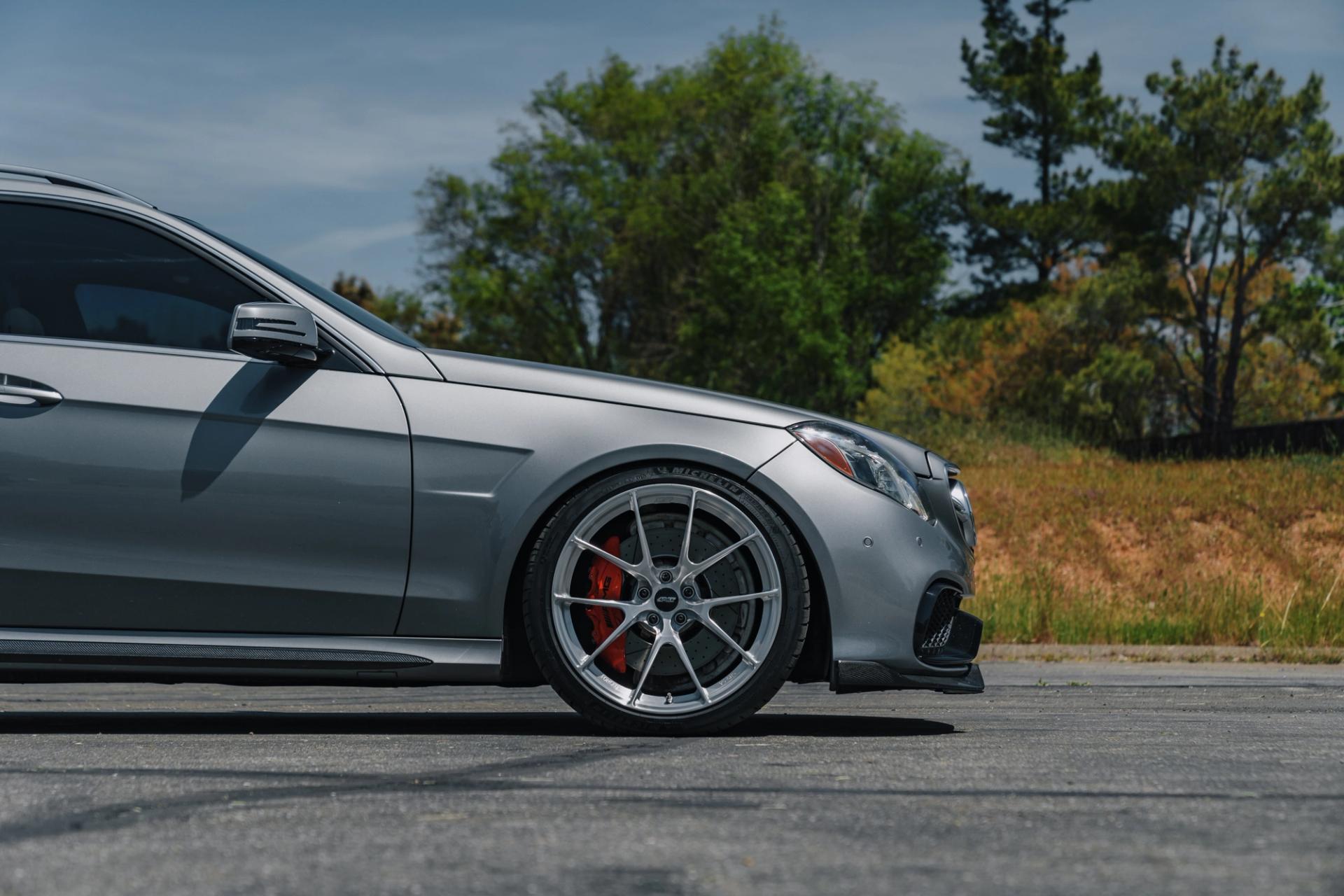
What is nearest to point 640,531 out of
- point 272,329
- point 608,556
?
point 608,556

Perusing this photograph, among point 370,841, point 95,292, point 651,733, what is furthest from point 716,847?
point 95,292

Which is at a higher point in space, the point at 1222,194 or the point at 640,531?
the point at 1222,194

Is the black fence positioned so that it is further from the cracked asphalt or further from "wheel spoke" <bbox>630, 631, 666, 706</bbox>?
"wheel spoke" <bbox>630, 631, 666, 706</bbox>

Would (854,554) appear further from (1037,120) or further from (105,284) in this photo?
(1037,120)

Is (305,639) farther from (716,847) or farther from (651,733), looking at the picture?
(716,847)

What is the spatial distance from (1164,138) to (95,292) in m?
42.3

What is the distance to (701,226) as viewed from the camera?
6241 cm

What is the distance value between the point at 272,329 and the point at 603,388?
1.05 m

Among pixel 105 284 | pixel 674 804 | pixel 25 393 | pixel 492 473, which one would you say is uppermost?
pixel 105 284

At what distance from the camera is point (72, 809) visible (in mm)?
3646

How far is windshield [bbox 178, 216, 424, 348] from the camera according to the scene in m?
5.43

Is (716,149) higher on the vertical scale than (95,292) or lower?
higher

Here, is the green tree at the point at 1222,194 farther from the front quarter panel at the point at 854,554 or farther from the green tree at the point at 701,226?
the front quarter panel at the point at 854,554

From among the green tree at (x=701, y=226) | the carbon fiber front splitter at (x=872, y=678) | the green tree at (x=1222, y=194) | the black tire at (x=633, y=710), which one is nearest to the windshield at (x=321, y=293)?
the black tire at (x=633, y=710)
